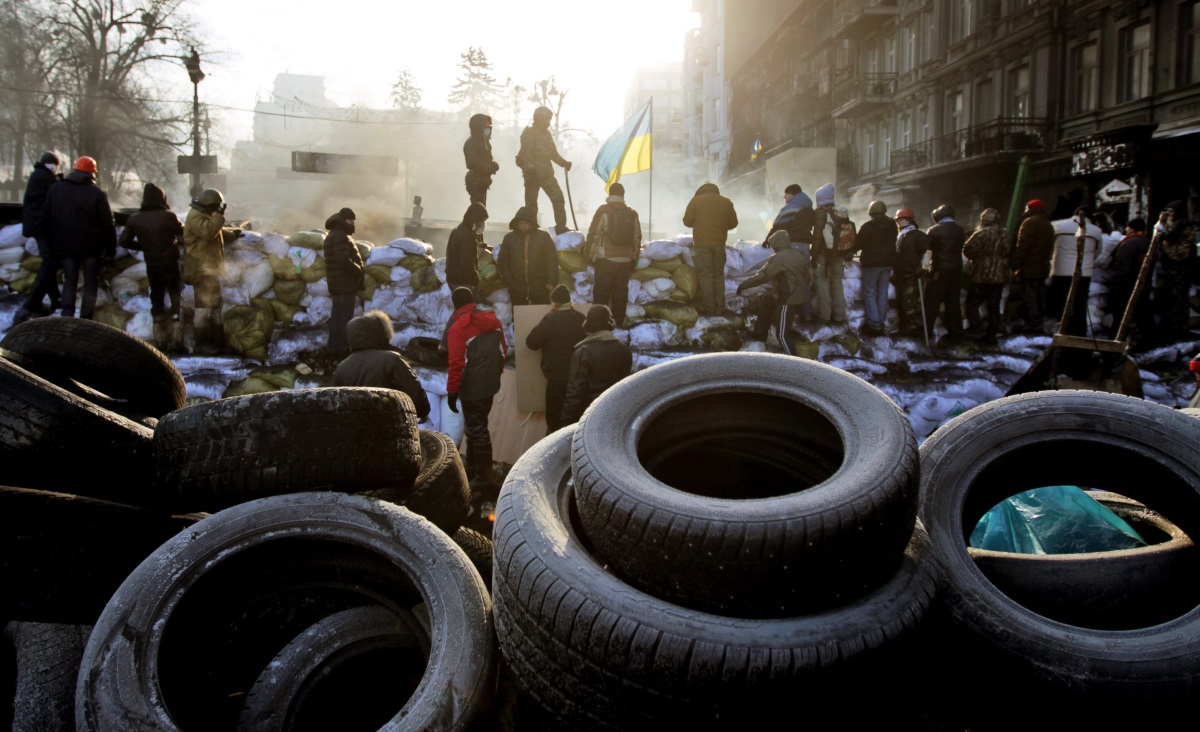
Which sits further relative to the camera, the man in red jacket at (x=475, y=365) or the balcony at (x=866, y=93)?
the balcony at (x=866, y=93)

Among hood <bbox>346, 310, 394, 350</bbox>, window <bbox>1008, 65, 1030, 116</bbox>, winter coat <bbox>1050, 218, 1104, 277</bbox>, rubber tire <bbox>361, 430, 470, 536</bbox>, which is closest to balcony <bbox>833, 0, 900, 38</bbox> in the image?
window <bbox>1008, 65, 1030, 116</bbox>

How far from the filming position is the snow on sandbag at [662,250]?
29.4 ft

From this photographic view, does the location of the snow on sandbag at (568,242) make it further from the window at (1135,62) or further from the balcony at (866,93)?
the balcony at (866,93)

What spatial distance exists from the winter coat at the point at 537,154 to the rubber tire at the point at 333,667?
7.41 meters

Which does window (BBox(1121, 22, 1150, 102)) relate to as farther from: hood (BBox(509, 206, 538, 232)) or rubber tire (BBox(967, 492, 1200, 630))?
rubber tire (BBox(967, 492, 1200, 630))

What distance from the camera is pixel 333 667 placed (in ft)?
8.66

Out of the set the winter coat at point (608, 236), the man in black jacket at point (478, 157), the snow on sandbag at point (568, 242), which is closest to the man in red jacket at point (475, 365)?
the winter coat at point (608, 236)

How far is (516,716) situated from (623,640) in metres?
0.58

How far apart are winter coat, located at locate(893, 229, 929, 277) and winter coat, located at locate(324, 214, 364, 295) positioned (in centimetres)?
638

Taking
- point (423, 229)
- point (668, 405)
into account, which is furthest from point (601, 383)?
point (423, 229)

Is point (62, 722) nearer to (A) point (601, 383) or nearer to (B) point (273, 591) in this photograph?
(B) point (273, 591)

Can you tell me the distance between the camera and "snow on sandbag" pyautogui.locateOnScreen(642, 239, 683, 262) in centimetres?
895

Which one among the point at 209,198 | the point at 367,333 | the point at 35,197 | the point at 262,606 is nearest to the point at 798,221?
the point at 367,333

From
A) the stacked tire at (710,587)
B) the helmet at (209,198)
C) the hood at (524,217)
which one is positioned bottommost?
the stacked tire at (710,587)
